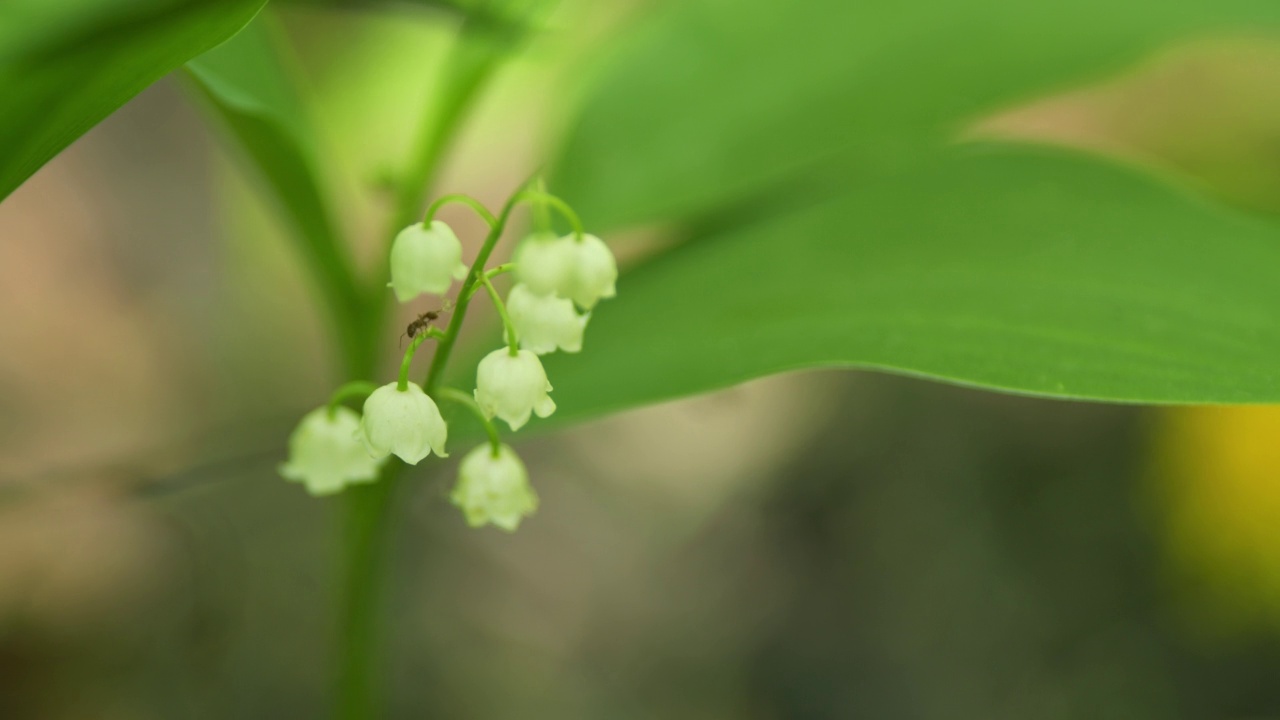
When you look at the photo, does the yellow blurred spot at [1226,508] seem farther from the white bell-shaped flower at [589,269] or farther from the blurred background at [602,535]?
the white bell-shaped flower at [589,269]

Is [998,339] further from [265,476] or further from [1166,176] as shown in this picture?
[265,476]

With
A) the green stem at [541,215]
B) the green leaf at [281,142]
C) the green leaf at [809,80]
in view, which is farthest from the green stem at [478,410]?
the green leaf at [809,80]

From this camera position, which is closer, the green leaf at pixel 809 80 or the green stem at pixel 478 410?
the green stem at pixel 478 410

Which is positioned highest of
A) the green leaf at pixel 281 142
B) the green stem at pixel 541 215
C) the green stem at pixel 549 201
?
the green leaf at pixel 281 142

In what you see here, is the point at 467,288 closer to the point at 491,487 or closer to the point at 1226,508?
the point at 491,487

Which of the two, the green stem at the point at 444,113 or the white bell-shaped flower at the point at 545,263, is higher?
the green stem at the point at 444,113

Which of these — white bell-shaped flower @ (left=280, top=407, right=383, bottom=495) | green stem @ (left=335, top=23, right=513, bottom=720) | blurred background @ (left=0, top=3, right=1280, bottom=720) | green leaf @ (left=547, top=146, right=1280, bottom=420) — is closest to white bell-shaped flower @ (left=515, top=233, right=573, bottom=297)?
green leaf @ (left=547, top=146, right=1280, bottom=420)

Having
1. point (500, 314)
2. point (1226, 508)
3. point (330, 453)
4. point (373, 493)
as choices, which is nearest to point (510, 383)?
point (500, 314)
